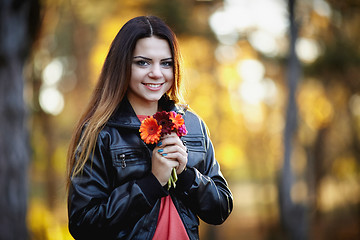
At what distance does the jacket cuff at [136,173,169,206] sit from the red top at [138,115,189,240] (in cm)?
16

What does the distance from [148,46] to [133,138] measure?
0.50 m

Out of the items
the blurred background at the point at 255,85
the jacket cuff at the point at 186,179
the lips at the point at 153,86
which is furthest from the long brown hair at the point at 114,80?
the blurred background at the point at 255,85

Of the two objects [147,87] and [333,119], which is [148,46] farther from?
[333,119]

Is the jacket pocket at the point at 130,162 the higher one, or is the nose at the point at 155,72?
the nose at the point at 155,72

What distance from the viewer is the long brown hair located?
Answer: 2.00 metres

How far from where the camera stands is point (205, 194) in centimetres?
206

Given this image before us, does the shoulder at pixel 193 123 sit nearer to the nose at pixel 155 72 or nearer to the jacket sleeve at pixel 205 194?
the jacket sleeve at pixel 205 194

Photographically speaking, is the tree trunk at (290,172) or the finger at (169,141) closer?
the finger at (169,141)

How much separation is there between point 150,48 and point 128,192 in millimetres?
765

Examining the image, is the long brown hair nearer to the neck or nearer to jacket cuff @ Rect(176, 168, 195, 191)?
the neck

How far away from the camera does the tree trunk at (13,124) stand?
5.41 m

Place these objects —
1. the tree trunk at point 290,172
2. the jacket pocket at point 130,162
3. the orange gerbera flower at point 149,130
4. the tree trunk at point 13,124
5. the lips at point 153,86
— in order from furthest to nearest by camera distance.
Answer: the tree trunk at point 290,172
the tree trunk at point 13,124
the lips at point 153,86
the jacket pocket at point 130,162
the orange gerbera flower at point 149,130

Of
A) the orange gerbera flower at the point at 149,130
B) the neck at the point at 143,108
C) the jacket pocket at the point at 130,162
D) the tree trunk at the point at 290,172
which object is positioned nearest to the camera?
the orange gerbera flower at the point at 149,130

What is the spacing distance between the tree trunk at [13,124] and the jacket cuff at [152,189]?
418cm
